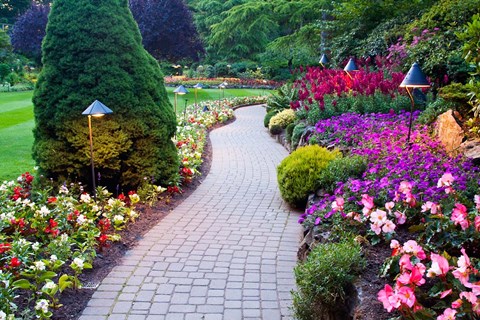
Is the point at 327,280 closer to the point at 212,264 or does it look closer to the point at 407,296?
the point at 407,296

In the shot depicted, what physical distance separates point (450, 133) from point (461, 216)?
116 inches

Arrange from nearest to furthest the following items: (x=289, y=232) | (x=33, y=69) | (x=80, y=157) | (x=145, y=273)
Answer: (x=145, y=273) → (x=289, y=232) → (x=80, y=157) → (x=33, y=69)

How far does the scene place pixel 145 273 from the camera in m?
3.98

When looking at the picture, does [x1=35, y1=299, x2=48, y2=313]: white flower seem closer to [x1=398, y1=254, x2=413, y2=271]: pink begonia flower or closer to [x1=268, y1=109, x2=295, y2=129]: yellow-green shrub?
[x1=398, y1=254, x2=413, y2=271]: pink begonia flower

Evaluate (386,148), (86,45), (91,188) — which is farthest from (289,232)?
(86,45)

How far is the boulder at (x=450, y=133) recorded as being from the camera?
514cm

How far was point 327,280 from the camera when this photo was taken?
2.91m

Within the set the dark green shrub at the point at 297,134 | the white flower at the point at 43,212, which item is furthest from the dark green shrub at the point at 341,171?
the dark green shrub at the point at 297,134

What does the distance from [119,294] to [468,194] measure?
3128mm

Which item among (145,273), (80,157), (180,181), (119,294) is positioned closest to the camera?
(119,294)


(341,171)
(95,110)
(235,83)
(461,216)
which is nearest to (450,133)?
(341,171)

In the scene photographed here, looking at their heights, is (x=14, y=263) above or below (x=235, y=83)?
above

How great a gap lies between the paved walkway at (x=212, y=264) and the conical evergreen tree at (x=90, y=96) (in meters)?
1.13

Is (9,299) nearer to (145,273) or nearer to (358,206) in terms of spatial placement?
(145,273)
